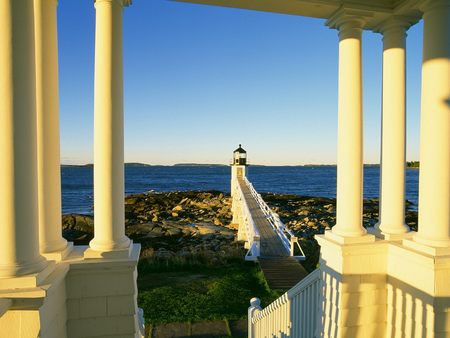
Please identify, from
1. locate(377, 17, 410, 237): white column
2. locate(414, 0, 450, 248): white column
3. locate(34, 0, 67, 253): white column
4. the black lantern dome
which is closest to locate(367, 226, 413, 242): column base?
locate(377, 17, 410, 237): white column

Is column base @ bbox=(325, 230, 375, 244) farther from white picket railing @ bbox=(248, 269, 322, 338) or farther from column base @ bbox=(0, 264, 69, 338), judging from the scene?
column base @ bbox=(0, 264, 69, 338)

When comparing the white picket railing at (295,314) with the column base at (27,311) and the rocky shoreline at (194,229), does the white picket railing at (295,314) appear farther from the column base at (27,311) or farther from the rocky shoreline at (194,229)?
the rocky shoreline at (194,229)

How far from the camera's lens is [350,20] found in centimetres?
549

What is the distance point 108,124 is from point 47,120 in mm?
993

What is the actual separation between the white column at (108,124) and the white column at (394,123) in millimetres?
4718

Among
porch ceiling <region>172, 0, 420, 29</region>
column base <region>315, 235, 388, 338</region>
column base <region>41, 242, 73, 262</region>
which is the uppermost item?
porch ceiling <region>172, 0, 420, 29</region>

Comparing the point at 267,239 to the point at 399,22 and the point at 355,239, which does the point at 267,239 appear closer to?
the point at 355,239

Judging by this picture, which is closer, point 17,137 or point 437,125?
point 17,137

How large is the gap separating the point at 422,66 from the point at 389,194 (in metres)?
2.27

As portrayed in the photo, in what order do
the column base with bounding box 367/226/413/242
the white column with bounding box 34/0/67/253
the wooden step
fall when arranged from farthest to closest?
the wooden step < the column base with bounding box 367/226/413/242 < the white column with bounding box 34/0/67/253

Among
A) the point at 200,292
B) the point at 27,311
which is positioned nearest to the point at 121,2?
the point at 27,311

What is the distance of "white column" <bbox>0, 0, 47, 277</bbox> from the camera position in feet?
11.8

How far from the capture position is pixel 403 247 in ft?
16.8

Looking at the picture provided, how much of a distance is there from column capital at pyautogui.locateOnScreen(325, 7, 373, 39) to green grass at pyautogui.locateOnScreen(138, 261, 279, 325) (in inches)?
313
